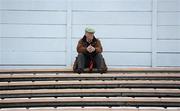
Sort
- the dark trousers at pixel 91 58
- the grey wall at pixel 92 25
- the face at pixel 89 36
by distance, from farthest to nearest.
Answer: the grey wall at pixel 92 25 < the face at pixel 89 36 < the dark trousers at pixel 91 58

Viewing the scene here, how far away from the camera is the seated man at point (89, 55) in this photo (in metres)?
7.29

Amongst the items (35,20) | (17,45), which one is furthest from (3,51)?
(35,20)

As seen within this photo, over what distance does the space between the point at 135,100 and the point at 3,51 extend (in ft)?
10.4

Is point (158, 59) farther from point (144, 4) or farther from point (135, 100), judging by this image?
point (135, 100)

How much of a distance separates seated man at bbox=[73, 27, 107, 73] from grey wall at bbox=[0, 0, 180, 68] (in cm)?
71

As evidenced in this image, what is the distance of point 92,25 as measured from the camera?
812 centimetres

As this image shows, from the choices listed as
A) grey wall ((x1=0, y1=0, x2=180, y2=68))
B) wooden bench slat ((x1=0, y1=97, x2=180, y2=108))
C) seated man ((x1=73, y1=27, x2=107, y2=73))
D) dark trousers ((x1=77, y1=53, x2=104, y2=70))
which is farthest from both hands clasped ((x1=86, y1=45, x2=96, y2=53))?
wooden bench slat ((x1=0, y1=97, x2=180, y2=108))

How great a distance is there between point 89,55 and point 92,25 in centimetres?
96

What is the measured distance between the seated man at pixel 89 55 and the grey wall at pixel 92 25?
2.31 feet

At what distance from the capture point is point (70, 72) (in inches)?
295

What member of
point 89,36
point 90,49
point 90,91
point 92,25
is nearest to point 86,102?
point 90,91

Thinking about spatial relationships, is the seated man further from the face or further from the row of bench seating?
the row of bench seating

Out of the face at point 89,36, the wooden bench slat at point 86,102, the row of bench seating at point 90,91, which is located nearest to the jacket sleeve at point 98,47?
the face at point 89,36

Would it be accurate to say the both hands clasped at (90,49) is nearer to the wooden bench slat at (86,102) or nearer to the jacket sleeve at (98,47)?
the jacket sleeve at (98,47)
